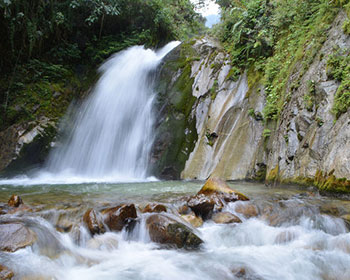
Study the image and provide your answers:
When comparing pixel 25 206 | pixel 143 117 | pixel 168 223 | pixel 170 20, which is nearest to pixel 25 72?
pixel 143 117

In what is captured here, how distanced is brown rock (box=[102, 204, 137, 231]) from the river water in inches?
5.5

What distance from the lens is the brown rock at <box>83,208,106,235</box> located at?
11.6 feet

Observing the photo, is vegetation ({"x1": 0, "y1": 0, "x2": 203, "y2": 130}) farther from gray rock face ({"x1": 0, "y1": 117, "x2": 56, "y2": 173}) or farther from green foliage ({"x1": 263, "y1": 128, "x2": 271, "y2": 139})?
green foliage ({"x1": 263, "y1": 128, "x2": 271, "y2": 139})

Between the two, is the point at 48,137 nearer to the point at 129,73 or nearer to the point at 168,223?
the point at 129,73

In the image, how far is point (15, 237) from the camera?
290cm

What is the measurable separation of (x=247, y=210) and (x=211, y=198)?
0.63 m

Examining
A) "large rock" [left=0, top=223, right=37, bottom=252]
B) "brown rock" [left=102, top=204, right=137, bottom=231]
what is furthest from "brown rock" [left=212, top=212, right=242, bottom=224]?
"large rock" [left=0, top=223, right=37, bottom=252]

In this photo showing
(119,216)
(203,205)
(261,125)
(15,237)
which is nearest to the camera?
(15,237)

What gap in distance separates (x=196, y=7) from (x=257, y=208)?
1883cm

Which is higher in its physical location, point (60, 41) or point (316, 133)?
point (60, 41)

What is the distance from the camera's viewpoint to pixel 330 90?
17.5 feet

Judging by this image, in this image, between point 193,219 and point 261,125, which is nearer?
point 193,219

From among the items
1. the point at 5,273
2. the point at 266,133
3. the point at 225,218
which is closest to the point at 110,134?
the point at 266,133

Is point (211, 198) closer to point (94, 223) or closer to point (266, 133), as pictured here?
point (94, 223)
